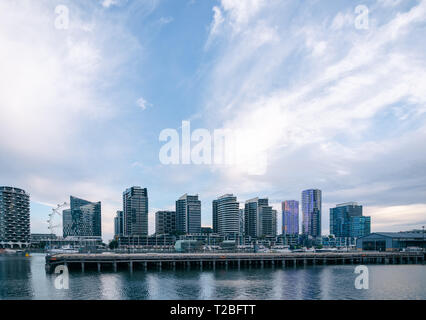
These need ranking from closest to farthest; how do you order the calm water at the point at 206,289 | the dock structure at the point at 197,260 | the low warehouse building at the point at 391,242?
the calm water at the point at 206,289, the dock structure at the point at 197,260, the low warehouse building at the point at 391,242

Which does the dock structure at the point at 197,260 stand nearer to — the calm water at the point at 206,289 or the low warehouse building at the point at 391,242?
the calm water at the point at 206,289

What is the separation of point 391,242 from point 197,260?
3339 inches

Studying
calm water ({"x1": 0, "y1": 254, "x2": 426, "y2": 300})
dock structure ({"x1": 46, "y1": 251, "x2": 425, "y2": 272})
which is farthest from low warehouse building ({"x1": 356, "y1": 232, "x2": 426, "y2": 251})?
calm water ({"x1": 0, "y1": 254, "x2": 426, "y2": 300})

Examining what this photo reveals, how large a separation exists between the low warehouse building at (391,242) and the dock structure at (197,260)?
19515 millimetres

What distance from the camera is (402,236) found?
406 ft

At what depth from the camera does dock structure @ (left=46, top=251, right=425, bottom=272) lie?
242 ft

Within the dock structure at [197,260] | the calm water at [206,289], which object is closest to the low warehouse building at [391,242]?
the dock structure at [197,260]

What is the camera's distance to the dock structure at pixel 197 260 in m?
73.8

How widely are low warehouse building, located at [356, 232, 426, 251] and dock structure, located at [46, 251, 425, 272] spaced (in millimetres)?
19515

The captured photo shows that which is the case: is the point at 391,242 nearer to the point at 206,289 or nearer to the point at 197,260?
the point at 197,260

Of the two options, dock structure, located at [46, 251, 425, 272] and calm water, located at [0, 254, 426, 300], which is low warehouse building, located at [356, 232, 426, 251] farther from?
calm water, located at [0, 254, 426, 300]

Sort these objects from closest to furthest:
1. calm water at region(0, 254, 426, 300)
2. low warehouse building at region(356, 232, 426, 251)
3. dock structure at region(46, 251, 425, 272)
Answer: calm water at region(0, 254, 426, 300) < dock structure at region(46, 251, 425, 272) < low warehouse building at region(356, 232, 426, 251)

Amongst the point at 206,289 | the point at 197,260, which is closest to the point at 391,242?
the point at 197,260

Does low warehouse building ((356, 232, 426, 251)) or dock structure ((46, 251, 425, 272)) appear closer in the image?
dock structure ((46, 251, 425, 272))
